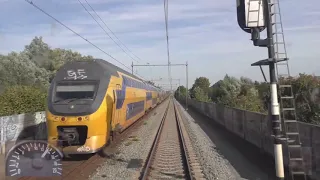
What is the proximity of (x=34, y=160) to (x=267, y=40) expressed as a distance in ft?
18.1

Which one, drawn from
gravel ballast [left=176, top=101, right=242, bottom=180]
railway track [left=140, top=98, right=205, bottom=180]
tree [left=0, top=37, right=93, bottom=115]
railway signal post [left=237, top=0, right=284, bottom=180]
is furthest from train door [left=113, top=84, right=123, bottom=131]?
railway signal post [left=237, top=0, right=284, bottom=180]

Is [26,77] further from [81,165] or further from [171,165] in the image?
[171,165]

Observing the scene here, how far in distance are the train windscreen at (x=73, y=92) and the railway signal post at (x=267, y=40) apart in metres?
6.82

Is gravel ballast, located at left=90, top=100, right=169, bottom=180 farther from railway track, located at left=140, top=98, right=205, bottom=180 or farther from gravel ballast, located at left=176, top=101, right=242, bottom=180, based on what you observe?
gravel ballast, located at left=176, top=101, right=242, bottom=180

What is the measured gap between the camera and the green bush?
54.9 feet

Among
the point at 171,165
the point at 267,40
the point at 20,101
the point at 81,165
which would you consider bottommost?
the point at 171,165

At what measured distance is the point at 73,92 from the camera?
40.8 feet

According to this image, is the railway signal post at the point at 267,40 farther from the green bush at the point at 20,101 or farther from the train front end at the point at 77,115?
the green bush at the point at 20,101

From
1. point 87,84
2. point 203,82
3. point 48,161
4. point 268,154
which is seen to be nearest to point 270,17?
point 48,161

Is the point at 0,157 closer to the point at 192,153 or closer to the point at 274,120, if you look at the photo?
the point at 192,153

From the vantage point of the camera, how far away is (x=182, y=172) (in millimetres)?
10617

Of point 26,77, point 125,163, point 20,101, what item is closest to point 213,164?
point 125,163

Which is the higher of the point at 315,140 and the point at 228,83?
the point at 228,83

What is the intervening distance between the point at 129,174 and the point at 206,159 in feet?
11.8
